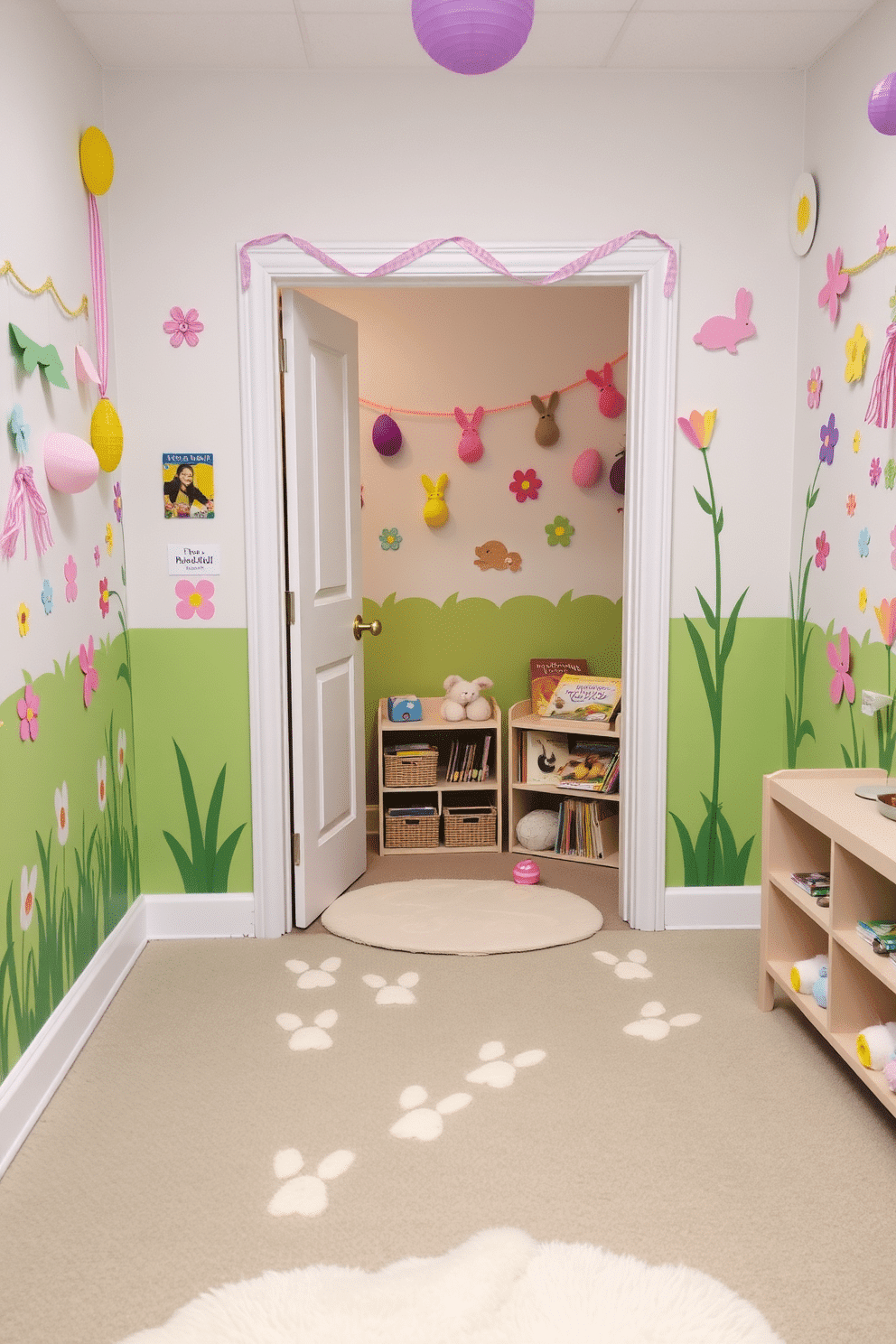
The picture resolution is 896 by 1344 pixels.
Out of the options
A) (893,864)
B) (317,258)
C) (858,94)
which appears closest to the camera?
(893,864)

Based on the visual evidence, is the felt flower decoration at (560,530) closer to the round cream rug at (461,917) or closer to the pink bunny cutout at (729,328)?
the pink bunny cutout at (729,328)

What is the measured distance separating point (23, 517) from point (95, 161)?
3.78 ft

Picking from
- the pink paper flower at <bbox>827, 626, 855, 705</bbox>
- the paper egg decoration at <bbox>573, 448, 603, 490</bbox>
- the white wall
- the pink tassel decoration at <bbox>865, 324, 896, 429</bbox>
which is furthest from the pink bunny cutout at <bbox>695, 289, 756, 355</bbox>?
the paper egg decoration at <bbox>573, 448, 603, 490</bbox>

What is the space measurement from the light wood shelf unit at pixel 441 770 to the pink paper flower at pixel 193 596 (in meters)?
1.23

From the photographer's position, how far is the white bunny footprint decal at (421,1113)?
2.27m

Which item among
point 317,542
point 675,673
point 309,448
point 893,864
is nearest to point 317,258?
point 309,448

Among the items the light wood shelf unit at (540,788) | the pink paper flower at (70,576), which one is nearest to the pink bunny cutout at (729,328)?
the light wood shelf unit at (540,788)

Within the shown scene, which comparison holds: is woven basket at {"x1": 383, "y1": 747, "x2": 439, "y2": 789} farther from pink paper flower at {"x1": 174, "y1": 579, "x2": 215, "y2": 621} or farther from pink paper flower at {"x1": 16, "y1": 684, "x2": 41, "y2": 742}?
pink paper flower at {"x1": 16, "y1": 684, "x2": 41, "y2": 742}

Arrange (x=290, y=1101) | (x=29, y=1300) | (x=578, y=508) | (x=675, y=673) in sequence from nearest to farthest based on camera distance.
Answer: (x=29, y=1300)
(x=290, y=1101)
(x=675, y=673)
(x=578, y=508)

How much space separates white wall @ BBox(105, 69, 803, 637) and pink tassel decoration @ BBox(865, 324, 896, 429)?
61 cm

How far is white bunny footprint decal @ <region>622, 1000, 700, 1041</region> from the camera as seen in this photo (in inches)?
107

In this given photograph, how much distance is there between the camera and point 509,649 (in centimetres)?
468

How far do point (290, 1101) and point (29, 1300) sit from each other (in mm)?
712

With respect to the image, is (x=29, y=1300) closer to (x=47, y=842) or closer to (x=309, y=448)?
(x=47, y=842)
